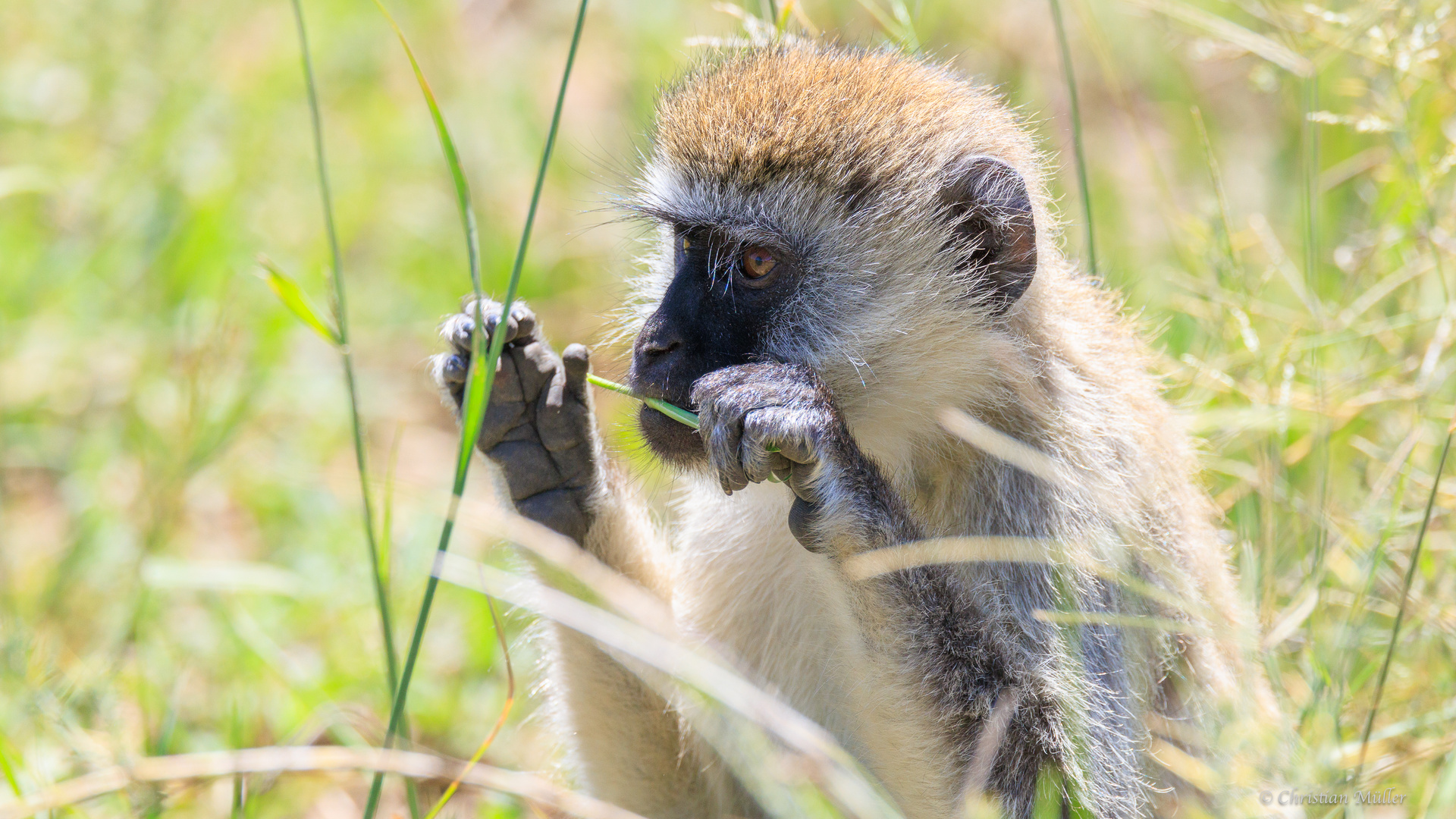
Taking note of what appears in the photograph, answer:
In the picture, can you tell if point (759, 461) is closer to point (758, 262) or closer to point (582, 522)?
point (758, 262)

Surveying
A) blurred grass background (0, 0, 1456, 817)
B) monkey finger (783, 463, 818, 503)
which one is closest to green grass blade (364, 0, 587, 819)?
blurred grass background (0, 0, 1456, 817)

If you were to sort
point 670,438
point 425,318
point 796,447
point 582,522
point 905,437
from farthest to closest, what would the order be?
point 425,318 → point 582,522 → point 905,437 → point 670,438 → point 796,447

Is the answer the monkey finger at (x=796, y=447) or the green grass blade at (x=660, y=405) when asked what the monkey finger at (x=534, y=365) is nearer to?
the green grass blade at (x=660, y=405)

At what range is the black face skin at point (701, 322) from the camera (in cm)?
287

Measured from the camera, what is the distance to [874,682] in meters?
2.58

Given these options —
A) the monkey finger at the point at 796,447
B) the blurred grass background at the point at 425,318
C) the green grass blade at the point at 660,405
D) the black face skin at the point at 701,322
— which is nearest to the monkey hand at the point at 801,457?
the monkey finger at the point at 796,447

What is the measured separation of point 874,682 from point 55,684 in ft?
7.61

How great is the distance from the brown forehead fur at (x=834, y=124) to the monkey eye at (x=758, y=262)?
18 centimetres

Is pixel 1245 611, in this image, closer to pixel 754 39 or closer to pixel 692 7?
pixel 754 39

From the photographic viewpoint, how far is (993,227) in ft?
9.93

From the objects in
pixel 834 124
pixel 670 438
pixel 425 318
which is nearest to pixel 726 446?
pixel 670 438

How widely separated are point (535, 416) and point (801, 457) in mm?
925

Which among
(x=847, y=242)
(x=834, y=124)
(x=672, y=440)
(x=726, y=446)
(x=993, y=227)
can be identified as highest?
(x=834, y=124)

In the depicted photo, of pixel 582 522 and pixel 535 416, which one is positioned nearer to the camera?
pixel 535 416
